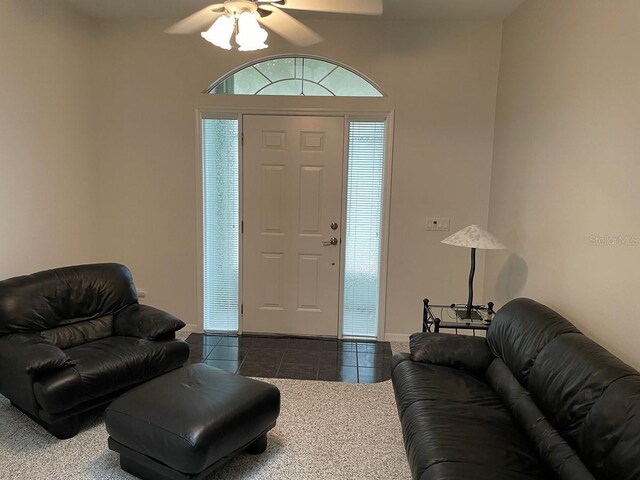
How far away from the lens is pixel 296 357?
3.70 metres

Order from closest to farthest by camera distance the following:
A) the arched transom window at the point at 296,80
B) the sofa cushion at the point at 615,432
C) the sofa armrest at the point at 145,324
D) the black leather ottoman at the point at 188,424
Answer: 1. the sofa cushion at the point at 615,432
2. the black leather ottoman at the point at 188,424
3. the sofa armrest at the point at 145,324
4. the arched transom window at the point at 296,80

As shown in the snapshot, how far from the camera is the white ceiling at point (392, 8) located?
3373 mm

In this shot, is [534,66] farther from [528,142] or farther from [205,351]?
[205,351]

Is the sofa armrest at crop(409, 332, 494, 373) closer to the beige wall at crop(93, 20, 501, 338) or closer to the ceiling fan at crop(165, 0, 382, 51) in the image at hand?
the beige wall at crop(93, 20, 501, 338)

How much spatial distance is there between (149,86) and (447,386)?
3509 mm

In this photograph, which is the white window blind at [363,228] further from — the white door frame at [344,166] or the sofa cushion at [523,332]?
the sofa cushion at [523,332]

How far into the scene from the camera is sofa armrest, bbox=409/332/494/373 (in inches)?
100.0

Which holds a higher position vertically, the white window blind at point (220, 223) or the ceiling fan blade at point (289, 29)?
the ceiling fan blade at point (289, 29)

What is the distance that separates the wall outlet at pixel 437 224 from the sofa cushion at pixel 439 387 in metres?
1.71

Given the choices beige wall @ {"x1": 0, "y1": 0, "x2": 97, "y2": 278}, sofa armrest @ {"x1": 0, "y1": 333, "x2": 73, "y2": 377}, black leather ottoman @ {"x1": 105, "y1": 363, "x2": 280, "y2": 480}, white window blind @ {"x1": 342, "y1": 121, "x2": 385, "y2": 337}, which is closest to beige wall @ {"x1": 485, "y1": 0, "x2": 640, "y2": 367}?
white window blind @ {"x1": 342, "y1": 121, "x2": 385, "y2": 337}

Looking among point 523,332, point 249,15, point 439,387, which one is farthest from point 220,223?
point 523,332

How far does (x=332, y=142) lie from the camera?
13.0 feet

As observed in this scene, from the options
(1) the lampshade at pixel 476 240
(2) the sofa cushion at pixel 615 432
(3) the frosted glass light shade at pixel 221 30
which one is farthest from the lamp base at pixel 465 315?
(3) the frosted glass light shade at pixel 221 30

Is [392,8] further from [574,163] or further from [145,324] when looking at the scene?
[145,324]
